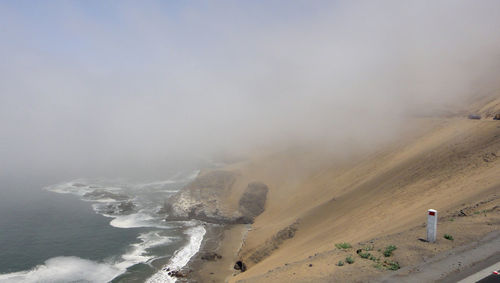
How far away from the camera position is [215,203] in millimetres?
44719

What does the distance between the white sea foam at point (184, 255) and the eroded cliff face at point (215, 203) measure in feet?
9.87

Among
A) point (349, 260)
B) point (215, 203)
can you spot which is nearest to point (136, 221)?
point (215, 203)

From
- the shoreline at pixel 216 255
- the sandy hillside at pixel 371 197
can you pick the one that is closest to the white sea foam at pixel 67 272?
the shoreline at pixel 216 255

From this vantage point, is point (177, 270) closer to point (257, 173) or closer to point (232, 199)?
point (232, 199)

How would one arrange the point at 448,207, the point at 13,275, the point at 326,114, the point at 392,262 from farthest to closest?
the point at 326,114 < the point at 13,275 < the point at 448,207 < the point at 392,262

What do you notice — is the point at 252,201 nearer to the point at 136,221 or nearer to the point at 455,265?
the point at 136,221

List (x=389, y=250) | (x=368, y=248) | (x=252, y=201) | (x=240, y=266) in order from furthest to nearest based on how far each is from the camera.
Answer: (x=252, y=201) < (x=240, y=266) < (x=368, y=248) < (x=389, y=250)

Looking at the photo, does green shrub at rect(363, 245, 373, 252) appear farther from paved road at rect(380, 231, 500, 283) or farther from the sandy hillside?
paved road at rect(380, 231, 500, 283)

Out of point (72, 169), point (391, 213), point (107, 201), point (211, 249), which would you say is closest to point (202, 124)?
point (72, 169)

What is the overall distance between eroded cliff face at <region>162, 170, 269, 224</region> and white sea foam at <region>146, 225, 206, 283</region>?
3009 mm

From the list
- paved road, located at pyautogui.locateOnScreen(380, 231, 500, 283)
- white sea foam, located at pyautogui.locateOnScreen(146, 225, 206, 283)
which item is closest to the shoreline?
white sea foam, located at pyautogui.locateOnScreen(146, 225, 206, 283)

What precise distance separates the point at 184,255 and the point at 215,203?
12096 mm

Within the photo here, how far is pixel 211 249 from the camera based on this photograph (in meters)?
34.3

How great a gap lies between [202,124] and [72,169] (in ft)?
245
